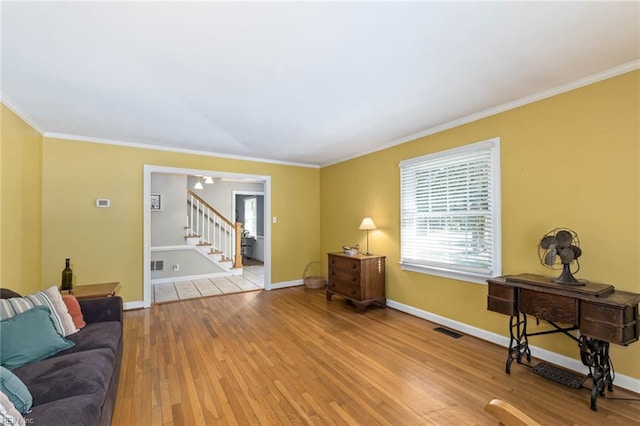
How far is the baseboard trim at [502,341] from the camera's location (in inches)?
88.8

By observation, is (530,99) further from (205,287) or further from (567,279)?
(205,287)

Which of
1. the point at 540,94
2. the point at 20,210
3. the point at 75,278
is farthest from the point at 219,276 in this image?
the point at 540,94

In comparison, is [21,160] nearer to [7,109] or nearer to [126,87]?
[7,109]

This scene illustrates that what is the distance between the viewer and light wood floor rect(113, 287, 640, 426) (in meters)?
2.00

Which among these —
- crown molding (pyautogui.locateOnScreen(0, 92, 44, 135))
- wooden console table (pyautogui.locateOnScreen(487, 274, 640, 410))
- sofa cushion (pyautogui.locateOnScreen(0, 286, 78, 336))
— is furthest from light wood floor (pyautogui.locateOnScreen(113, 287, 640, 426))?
crown molding (pyautogui.locateOnScreen(0, 92, 44, 135))

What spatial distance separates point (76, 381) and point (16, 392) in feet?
0.86

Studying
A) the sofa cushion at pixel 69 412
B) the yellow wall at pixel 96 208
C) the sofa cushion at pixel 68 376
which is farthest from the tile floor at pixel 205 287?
the sofa cushion at pixel 69 412

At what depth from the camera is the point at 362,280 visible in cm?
421

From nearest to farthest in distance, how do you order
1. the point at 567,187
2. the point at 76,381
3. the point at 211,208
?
the point at 76,381, the point at 567,187, the point at 211,208

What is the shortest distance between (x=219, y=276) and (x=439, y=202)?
5.43 metres

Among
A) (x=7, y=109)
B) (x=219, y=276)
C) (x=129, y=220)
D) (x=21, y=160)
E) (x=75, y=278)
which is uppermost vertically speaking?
(x=7, y=109)

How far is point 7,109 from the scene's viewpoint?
284cm

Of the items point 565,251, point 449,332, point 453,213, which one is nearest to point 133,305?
point 449,332

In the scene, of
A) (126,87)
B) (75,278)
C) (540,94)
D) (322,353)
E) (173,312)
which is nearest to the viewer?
(126,87)
